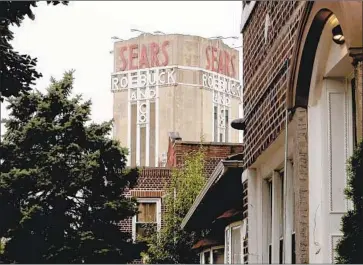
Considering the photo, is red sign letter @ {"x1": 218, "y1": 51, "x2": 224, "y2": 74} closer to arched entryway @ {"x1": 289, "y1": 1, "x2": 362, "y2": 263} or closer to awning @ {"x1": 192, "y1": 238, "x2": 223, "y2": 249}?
awning @ {"x1": 192, "y1": 238, "x2": 223, "y2": 249}

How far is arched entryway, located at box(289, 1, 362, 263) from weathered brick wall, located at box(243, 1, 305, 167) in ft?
2.40

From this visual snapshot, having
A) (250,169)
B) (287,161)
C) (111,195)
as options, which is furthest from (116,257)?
(287,161)

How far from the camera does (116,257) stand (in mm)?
24906

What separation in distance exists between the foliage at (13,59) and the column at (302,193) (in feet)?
14.1

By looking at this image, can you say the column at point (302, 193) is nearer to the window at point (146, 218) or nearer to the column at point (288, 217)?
the column at point (288, 217)

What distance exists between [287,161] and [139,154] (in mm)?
64220

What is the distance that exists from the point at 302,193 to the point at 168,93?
6451 cm

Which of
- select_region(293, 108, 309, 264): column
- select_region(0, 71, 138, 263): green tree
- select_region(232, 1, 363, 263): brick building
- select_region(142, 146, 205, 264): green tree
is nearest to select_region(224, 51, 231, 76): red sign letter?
select_region(142, 146, 205, 264): green tree

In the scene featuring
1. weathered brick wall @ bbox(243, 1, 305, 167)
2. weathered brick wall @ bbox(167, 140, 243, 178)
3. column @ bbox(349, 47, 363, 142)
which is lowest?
column @ bbox(349, 47, 363, 142)

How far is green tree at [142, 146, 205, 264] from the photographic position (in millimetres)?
28531

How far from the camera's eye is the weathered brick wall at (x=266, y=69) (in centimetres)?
883

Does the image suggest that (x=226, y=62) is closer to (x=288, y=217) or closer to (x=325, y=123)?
(x=288, y=217)

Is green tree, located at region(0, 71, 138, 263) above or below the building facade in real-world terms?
below

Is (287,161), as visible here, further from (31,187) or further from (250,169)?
(31,187)
